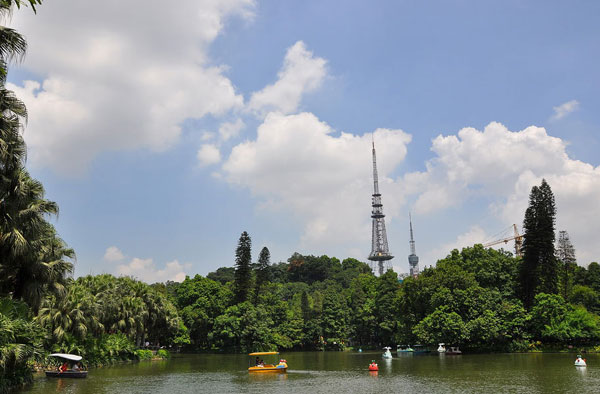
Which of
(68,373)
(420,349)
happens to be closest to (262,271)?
(420,349)

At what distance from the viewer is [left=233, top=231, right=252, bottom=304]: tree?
99.4 m

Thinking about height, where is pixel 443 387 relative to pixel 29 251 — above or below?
below

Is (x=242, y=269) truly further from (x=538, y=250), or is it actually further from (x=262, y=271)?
(x=538, y=250)

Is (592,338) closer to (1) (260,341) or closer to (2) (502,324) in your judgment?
(2) (502,324)

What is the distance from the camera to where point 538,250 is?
73188 mm

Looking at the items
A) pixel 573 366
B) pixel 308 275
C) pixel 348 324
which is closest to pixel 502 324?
pixel 573 366

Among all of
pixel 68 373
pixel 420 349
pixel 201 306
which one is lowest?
pixel 420 349

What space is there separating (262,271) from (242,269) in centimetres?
632

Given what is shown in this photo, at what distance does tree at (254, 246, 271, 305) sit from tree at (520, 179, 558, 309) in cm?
5213

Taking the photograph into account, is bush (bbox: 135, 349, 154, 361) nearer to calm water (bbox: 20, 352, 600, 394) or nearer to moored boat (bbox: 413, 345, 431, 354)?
calm water (bbox: 20, 352, 600, 394)

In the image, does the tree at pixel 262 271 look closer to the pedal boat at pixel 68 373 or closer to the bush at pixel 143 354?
the bush at pixel 143 354

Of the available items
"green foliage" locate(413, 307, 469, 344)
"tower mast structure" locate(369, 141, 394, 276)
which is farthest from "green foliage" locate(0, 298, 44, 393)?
"tower mast structure" locate(369, 141, 394, 276)

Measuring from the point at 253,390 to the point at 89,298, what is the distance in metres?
21.6

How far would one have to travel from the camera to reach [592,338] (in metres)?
67.1
